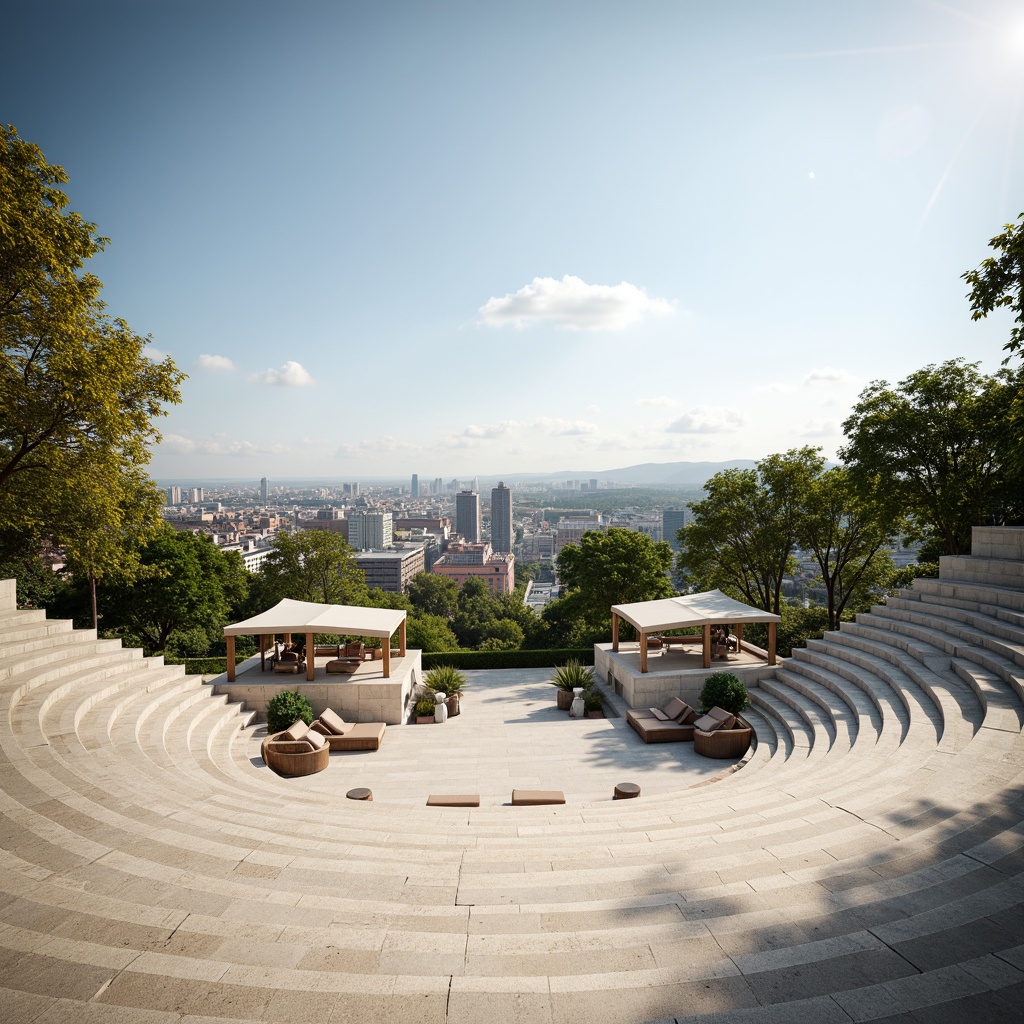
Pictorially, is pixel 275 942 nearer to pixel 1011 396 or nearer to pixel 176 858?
pixel 176 858

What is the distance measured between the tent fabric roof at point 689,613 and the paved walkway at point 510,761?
2694mm

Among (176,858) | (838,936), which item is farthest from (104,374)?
(838,936)

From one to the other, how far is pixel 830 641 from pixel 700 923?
44.8ft

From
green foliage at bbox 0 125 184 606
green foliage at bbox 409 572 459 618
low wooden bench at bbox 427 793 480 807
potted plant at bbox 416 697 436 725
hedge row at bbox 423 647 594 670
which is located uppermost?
green foliage at bbox 0 125 184 606

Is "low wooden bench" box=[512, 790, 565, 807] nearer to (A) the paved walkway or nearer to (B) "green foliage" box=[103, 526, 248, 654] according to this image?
(A) the paved walkway

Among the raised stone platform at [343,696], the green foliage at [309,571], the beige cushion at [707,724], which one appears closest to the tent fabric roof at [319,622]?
the raised stone platform at [343,696]

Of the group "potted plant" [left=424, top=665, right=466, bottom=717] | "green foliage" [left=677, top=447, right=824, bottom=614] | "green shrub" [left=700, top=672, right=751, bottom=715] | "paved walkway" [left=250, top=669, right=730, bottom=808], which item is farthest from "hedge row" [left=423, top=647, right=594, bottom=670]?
"green shrub" [left=700, top=672, right=751, bottom=715]

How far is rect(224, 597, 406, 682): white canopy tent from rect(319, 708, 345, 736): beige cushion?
220cm

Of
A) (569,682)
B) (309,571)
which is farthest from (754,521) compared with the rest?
(309,571)

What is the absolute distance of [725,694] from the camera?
14.1 metres

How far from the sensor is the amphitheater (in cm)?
371

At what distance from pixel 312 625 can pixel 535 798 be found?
8050 mm

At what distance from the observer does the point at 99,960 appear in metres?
4.05

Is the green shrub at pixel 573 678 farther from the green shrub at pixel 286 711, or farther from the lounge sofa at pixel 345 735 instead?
the green shrub at pixel 286 711
